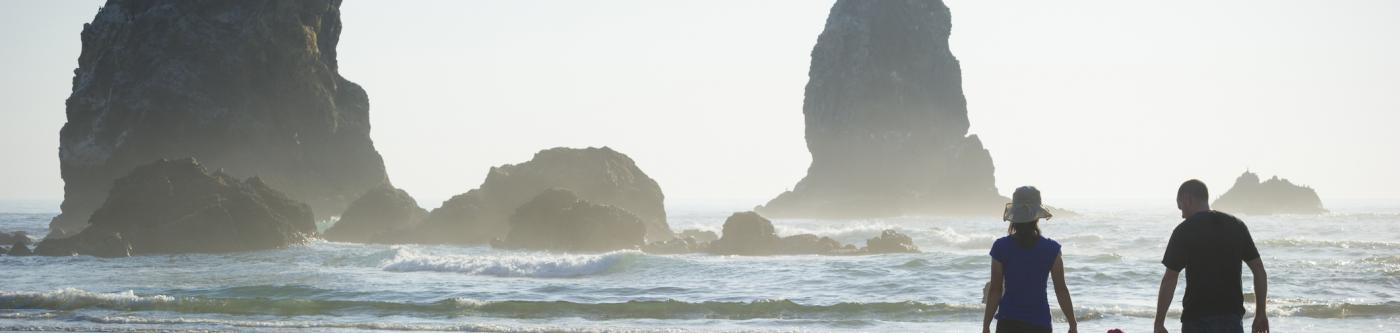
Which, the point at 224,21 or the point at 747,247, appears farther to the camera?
the point at 224,21

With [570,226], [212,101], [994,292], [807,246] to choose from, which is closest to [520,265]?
[570,226]

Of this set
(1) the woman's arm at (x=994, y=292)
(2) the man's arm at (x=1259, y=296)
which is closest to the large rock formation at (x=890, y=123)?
(2) the man's arm at (x=1259, y=296)

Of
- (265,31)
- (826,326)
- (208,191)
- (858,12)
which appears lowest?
(826,326)

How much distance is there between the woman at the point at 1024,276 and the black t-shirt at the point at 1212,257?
2.59 feet

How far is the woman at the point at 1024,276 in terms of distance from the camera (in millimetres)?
6902

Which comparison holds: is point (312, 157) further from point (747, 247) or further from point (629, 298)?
point (629, 298)

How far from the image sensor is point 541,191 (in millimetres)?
46719

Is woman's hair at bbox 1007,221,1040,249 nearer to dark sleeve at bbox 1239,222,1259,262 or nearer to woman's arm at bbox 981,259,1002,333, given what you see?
woman's arm at bbox 981,259,1002,333

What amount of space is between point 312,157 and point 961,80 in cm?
7121

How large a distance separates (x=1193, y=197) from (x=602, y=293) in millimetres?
15647

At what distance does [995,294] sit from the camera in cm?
707

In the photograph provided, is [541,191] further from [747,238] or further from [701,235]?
[747,238]

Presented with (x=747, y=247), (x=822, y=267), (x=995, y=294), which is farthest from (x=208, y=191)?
(x=995, y=294)

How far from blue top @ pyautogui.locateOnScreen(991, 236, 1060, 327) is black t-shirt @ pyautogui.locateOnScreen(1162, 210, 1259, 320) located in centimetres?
82
